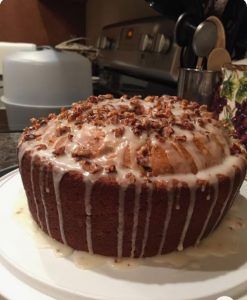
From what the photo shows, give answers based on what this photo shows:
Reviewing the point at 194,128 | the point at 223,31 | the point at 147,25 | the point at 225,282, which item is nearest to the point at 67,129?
the point at 194,128

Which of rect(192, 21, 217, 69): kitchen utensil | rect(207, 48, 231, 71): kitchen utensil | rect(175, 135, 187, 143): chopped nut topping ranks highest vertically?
rect(192, 21, 217, 69): kitchen utensil

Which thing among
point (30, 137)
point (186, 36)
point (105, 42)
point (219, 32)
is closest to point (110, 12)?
point (105, 42)

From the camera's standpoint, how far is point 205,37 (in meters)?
1.08

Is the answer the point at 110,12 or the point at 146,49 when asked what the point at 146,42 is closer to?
the point at 146,49

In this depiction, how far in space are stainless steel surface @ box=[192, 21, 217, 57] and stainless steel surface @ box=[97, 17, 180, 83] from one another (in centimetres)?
28

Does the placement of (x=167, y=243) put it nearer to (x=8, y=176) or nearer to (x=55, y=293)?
(x=55, y=293)

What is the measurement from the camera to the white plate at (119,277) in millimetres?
495

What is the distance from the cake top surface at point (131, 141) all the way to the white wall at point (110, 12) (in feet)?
3.79

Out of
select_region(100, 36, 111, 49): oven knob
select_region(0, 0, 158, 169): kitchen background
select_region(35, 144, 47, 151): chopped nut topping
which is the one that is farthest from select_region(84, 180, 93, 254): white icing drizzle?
select_region(0, 0, 158, 169): kitchen background

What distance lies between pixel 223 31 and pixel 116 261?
0.82 meters

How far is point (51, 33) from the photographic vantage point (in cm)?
278

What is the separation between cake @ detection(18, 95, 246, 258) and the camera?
558 mm

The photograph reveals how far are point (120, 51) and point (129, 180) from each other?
4.81 ft

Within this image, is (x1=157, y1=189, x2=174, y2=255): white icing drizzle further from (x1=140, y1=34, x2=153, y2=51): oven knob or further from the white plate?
(x1=140, y1=34, x2=153, y2=51): oven knob
